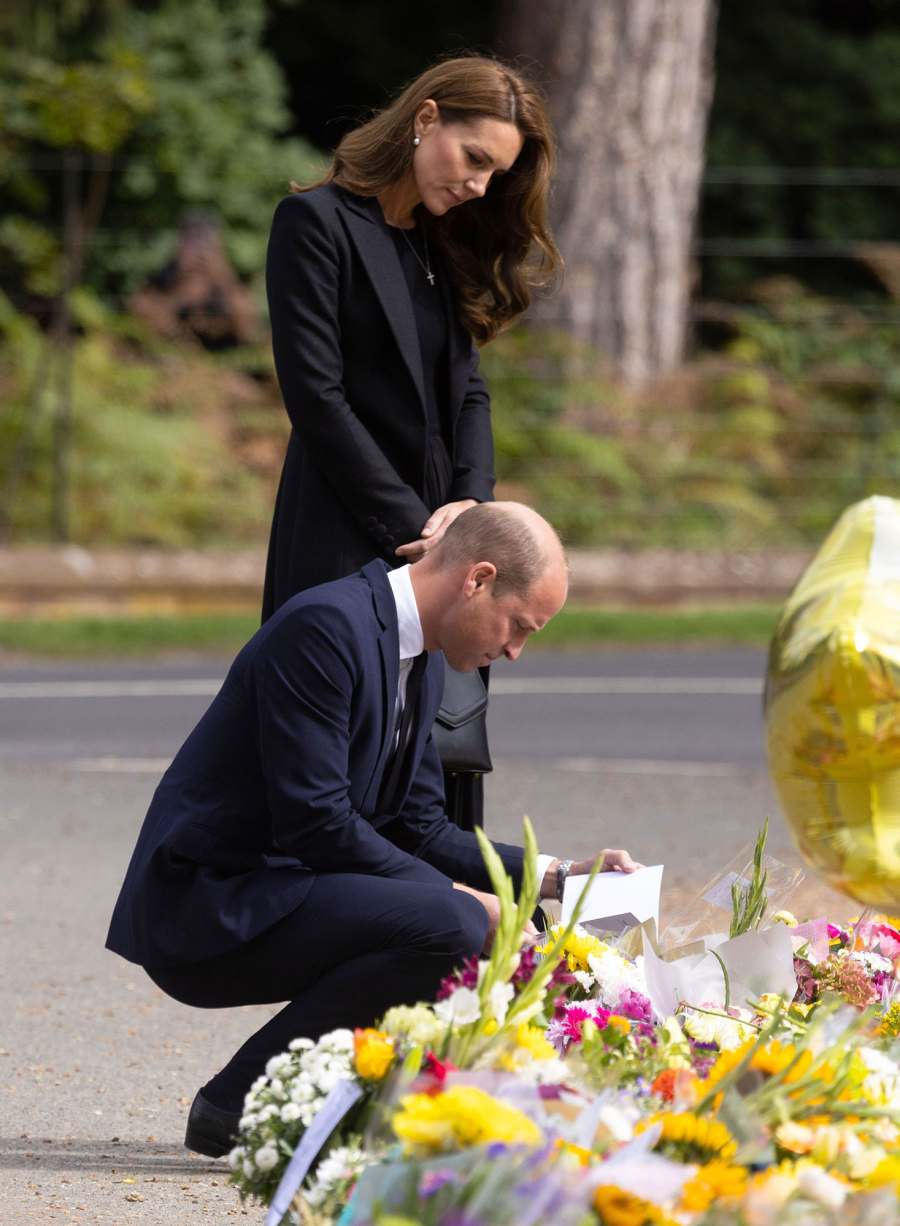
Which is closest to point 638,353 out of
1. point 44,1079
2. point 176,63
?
point 176,63

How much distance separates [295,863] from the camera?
3.24 m

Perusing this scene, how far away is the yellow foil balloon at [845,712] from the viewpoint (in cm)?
223

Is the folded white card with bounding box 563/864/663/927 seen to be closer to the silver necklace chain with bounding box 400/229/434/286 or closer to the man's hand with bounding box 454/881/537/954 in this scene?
the man's hand with bounding box 454/881/537/954

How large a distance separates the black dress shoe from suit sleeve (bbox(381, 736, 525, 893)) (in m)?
0.57

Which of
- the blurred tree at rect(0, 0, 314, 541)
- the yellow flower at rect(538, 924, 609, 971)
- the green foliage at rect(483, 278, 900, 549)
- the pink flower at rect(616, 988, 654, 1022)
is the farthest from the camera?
the blurred tree at rect(0, 0, 314, 541)

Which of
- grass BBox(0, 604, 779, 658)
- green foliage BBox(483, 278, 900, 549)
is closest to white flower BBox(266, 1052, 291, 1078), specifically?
grass BBox(0, 604, 779, 658)

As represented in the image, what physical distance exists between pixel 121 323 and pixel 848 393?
5.22 m

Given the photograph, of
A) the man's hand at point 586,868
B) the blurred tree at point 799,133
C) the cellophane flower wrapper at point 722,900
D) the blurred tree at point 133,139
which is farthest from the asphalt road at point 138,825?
the blurred tree at point 799,133

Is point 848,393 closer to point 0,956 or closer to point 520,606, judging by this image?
point 0,956

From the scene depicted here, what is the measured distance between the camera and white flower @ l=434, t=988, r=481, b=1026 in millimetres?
2479

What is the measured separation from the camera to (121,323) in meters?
14.1

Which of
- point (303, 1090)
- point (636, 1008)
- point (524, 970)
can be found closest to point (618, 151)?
point (636, 1008)

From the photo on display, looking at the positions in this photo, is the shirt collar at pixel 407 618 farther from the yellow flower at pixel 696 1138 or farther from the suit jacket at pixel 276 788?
the yellow flower at pixel 696 1138

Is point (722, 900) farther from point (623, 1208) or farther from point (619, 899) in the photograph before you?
point (623, 1208)
